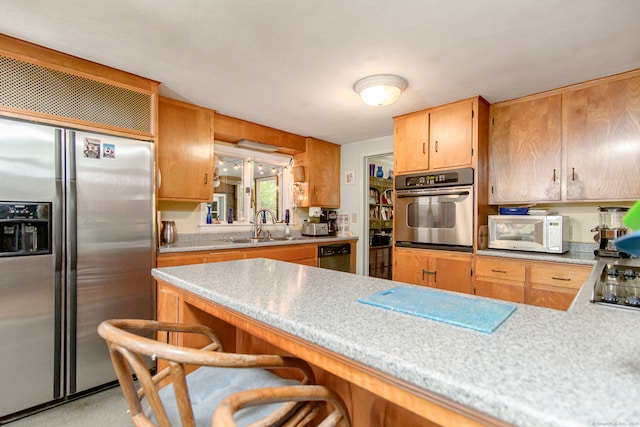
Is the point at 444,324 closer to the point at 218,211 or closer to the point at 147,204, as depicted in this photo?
the point at 147,204

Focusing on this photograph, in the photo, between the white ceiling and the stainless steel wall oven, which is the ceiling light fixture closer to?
the white ceiling

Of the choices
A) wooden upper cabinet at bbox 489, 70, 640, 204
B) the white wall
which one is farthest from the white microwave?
the white wall

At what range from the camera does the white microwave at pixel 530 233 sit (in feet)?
7.91

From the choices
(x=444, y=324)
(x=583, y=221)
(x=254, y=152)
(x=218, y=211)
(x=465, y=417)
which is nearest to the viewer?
(x=465, y=417)

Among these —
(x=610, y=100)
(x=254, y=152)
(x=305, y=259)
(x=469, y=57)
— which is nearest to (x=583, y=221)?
(x=610, y=100)

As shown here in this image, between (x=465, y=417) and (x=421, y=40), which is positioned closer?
(x=465, y=417)

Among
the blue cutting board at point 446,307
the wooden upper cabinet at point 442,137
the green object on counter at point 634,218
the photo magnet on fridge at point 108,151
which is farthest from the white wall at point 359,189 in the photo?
the green object on counter at point 634,218

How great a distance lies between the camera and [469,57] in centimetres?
206

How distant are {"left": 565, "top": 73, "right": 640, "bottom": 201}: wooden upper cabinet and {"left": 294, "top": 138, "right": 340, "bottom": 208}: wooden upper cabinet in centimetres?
269

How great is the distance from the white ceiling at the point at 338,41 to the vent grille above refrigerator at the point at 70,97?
176mm

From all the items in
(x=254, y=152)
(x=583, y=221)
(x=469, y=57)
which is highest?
(x=469, y=57)

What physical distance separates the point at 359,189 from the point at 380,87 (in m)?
2.08

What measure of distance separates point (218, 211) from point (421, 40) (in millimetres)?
2771

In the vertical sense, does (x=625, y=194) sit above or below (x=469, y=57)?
below
